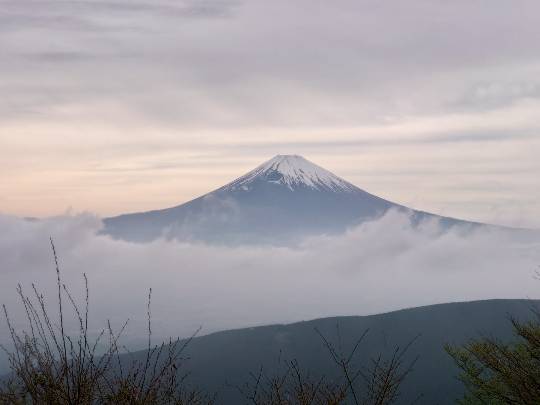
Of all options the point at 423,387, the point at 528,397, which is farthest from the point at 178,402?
the point at 423,387

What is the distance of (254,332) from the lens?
174875 mm

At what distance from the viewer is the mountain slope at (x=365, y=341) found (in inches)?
5758

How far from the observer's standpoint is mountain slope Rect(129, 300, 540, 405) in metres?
146

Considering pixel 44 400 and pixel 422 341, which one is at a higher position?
pixel 44 400

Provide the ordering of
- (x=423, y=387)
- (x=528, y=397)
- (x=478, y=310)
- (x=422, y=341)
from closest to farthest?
(x=528, y=397) → (x=423, y=387) → (x=422, y=341) → (x=478, y=310)

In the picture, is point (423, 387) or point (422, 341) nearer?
point (423, 387)

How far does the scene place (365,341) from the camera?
161m

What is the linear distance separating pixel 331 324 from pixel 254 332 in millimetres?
20325

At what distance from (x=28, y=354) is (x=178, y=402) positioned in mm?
1643

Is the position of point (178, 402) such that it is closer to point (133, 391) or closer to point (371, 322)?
Answer: point (133, 391)

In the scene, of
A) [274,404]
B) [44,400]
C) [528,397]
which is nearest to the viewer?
[44,400]

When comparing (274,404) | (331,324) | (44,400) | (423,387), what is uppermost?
(44,400)

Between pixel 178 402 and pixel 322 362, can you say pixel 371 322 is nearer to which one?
pixel 322 362

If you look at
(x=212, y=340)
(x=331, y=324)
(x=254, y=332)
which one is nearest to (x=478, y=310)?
(x=331, y=324)
